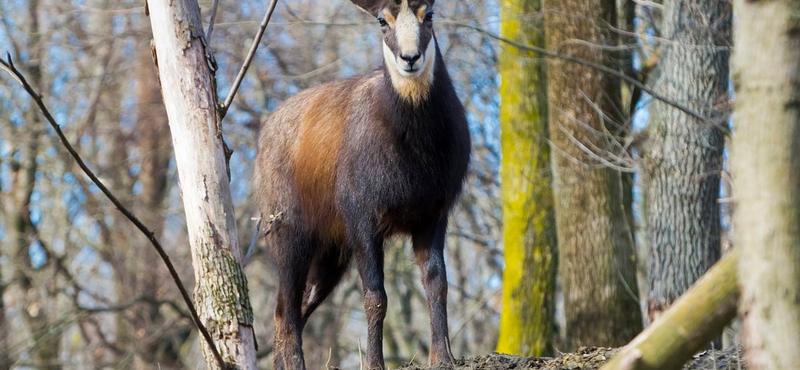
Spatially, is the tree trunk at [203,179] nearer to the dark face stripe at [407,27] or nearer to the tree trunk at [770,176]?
the dark face stripe at [407,27]

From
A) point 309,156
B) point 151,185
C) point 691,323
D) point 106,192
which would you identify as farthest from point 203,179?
point 151,185

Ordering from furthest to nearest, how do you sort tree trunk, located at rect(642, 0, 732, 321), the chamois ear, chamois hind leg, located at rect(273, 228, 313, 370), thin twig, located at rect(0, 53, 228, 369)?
tree trunk, located at rect(642, 0, 732, 321)
chamois hind leg, located at rect(273, 228, 313, 370)
the chamois ear
thin twig, located at rect(0, 53, 228, 369)

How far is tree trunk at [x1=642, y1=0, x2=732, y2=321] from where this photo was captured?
9453 mm

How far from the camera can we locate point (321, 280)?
850 cm

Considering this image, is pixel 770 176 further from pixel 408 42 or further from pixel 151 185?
pixel 151 185

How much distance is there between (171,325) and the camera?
56.5 ft

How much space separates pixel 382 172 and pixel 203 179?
270 centimetres

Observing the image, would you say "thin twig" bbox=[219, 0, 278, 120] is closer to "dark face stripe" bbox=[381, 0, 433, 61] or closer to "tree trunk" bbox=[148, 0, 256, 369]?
"tree trunk" bbox=[148, 0, 256, 369]

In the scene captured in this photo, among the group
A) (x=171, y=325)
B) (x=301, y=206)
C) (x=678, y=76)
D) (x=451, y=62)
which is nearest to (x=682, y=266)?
(x=678, y=76)

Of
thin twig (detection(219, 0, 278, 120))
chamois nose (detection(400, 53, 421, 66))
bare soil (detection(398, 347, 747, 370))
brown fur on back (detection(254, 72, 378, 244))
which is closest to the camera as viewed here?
thin twig (detection(219, 0, 278, 120))

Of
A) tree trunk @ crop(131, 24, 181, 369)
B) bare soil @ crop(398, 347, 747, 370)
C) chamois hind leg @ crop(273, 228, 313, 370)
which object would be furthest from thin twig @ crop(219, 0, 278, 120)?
tree trunk @ crop(131, 24, 181, 369)

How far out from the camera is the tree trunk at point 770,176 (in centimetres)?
272

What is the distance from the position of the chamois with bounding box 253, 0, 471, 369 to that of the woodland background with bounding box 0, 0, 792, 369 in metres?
2.10

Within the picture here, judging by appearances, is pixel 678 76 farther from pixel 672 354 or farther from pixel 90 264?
pixel 90 264
